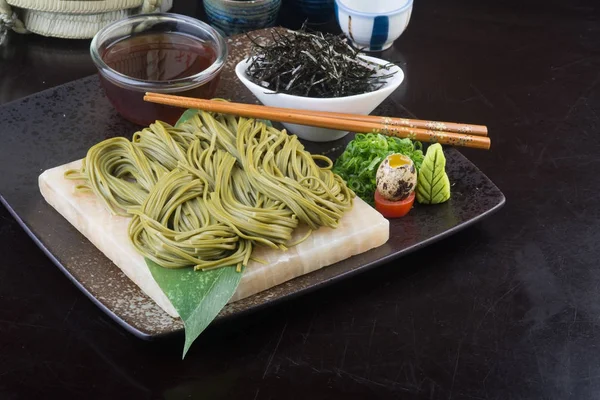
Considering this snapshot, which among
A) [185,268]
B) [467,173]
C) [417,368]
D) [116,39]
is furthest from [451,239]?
[116,39]

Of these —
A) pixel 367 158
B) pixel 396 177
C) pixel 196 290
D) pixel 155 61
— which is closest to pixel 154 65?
pixel 155 61

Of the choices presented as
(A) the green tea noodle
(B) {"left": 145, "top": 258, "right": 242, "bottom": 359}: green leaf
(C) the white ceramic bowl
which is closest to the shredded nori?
(C) the white ceramic bowl

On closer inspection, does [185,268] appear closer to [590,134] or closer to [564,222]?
[564,222]

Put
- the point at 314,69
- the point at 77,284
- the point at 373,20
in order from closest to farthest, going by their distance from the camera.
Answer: the point at 77,284
the point at 314,69
the point at 373,20

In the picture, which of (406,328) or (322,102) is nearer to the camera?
(406,328)

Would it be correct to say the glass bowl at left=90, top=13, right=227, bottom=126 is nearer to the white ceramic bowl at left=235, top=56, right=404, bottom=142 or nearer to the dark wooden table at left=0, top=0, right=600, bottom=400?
the white ceramic bowl at left=235, top=56, right=404, bottom=142

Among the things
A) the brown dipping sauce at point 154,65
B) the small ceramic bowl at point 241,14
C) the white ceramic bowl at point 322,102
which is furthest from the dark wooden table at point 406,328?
the small ceramic bowl at point 241,14

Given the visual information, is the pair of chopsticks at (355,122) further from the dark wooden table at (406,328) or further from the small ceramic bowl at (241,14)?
the small ceramic bowl at (241,14)

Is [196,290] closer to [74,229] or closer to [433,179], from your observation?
[74,229]
